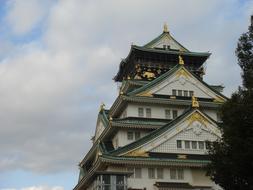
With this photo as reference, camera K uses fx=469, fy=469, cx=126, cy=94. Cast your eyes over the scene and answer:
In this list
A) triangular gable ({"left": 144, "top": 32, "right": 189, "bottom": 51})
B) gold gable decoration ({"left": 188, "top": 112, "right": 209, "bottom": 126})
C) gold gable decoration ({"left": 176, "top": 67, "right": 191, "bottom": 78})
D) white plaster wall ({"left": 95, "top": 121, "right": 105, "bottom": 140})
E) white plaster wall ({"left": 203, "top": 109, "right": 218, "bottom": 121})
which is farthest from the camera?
triangular gable ({"left": 144, "top": 32, "right": 189, "bottom": 51})

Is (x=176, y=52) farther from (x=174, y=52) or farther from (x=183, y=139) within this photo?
(x=183, y=139)

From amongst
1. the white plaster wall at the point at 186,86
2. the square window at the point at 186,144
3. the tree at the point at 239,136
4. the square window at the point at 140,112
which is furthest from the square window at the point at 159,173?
the tree at the point at 239,136

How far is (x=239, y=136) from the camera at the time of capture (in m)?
25.0

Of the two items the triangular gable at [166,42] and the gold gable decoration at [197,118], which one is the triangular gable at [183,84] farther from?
the triangular gable at [166,42]

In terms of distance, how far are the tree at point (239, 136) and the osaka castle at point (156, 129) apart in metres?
8.79

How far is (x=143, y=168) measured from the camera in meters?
41.9

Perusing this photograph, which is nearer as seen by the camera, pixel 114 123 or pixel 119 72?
pixel 114 123

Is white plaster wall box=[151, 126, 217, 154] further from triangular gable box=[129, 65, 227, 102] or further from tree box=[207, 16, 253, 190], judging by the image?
tree box=[207, 16, 253, 190]

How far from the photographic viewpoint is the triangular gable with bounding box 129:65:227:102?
5028 centimetres

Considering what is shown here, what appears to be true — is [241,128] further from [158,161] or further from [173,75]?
[173,75]

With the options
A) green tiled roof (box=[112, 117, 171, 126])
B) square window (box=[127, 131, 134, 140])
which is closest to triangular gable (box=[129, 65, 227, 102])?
green tiled roof (box=[112, 117, 171, 126])

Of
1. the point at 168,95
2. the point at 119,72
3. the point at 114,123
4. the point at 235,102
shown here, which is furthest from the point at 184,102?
the point at 235,102

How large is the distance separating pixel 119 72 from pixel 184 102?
15.0m

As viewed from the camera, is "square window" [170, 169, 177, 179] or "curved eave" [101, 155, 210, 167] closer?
"curved eave" [101, 155, 210, 167]
